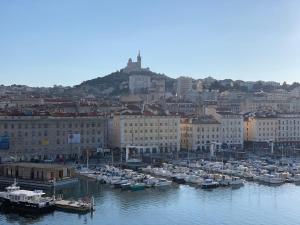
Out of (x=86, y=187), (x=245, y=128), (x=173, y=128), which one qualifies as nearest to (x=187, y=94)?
(x=245, y=128)

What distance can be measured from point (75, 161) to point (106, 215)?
15192mm

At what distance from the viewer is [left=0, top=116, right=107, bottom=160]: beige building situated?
4078 cm

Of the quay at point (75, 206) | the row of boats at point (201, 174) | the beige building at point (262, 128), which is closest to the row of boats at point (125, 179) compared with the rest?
the row of boats at point (201, 174)

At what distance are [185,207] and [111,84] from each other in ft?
317

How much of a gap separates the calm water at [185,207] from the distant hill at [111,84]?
78854 millimetres

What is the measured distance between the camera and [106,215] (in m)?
25.8

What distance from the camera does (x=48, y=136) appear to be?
42.2 m

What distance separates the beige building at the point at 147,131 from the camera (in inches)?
1843

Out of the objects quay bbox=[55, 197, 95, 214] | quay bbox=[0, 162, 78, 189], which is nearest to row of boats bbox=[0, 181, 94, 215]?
quay bbox=[55, 197, 95, 214]

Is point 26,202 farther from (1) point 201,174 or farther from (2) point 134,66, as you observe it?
(2) point 134,66

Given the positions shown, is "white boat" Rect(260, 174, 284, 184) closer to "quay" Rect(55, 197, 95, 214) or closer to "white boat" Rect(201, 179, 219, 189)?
"white boat" Rect(201, 179, 219, 189)

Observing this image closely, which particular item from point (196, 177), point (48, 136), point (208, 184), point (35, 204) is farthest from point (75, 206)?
point (48, 136)

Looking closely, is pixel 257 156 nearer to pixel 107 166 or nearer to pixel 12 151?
pixel 107 166

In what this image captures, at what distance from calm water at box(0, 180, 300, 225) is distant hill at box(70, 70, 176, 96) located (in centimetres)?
7885
